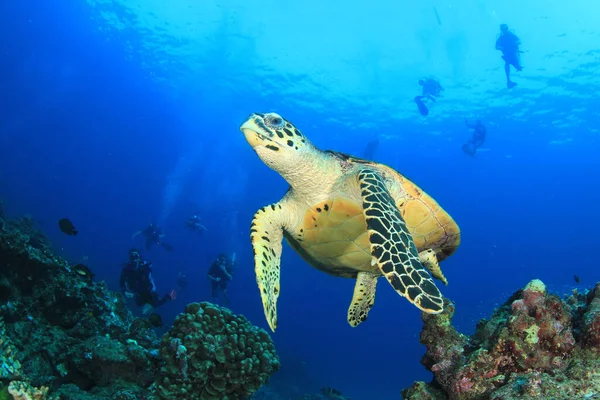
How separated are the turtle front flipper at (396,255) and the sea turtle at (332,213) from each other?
0.01 meters

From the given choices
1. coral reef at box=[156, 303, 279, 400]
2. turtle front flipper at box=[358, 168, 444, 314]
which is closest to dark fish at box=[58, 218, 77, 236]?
coral reef at box=[156, 303, 279, 400]

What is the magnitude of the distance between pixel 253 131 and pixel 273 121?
0.30m

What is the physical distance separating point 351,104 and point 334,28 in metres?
8.77

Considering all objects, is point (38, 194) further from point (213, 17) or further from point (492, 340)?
point (492, 340)

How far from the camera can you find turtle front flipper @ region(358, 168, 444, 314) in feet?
7.93

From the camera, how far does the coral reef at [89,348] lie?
12.3ft

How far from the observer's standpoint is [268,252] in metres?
4.10

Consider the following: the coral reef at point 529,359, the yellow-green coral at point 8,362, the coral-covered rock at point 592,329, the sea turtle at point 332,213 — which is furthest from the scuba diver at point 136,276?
the coral-covered rock at point 592,329

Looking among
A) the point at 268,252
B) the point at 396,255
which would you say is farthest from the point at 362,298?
the point at 396,255

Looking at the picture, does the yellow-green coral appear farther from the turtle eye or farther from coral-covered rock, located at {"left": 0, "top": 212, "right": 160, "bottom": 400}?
the turtle eye

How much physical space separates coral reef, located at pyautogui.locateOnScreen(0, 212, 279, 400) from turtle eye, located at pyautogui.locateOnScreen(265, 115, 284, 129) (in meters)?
2.38

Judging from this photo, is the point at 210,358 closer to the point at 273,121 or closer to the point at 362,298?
the point at 362,298

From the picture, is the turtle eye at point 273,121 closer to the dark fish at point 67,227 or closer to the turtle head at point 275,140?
the turtle head at point 275,140

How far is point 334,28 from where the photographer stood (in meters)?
34.4
